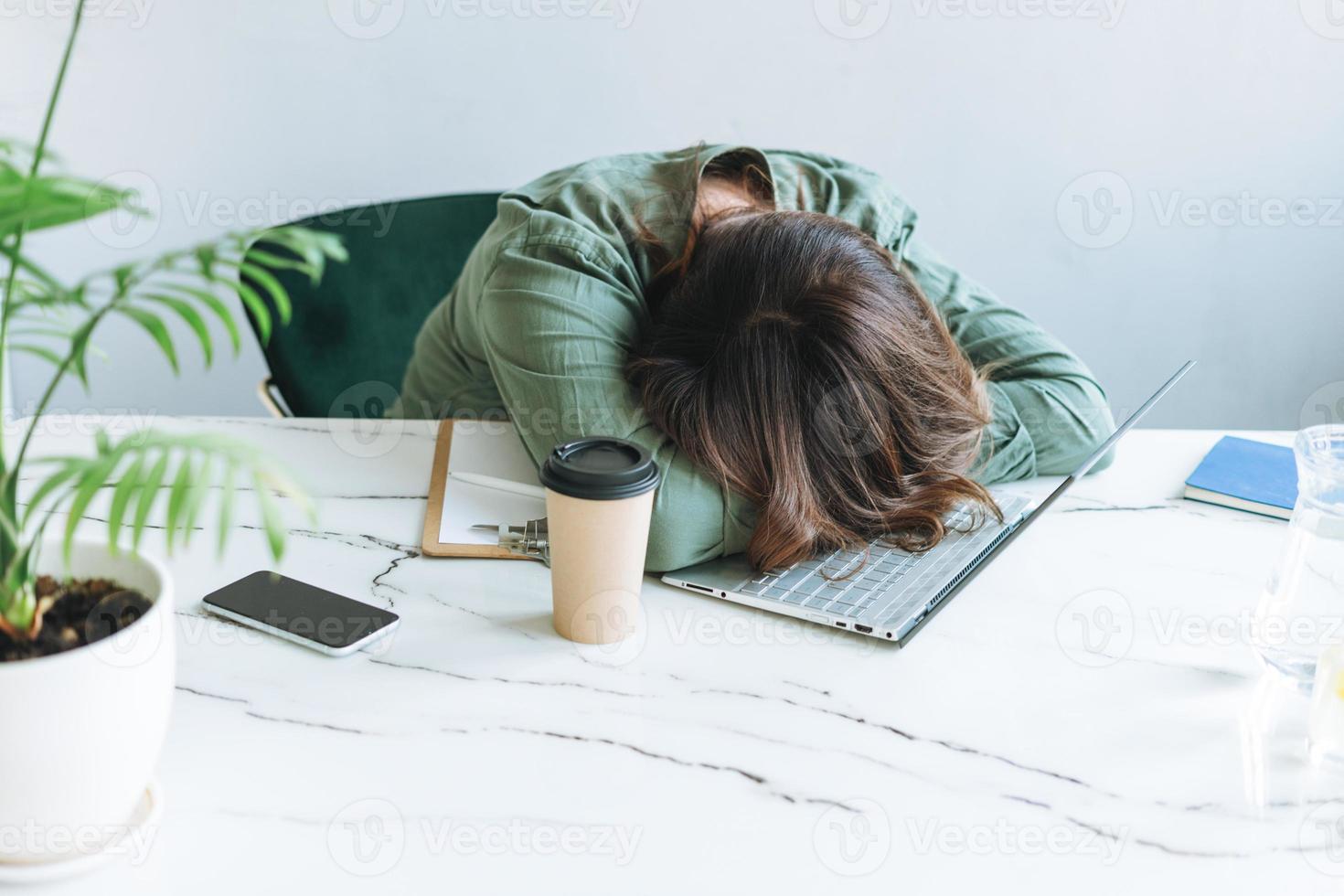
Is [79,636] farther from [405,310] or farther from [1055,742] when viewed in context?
[405,310]

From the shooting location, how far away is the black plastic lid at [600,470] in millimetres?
841

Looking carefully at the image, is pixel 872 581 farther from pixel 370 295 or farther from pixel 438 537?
pixel 370 295

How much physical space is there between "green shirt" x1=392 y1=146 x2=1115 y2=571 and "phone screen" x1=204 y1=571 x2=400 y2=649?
25 centimetres

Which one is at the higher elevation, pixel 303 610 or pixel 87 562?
pixel 87 562

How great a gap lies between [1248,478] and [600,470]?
2.51 feet

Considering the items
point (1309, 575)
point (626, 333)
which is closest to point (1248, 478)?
point (1309, 575)

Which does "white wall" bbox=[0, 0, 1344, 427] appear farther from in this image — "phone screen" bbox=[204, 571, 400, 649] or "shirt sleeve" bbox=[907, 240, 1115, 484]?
"phone screen" bbox=[204, 571, 400, 649]

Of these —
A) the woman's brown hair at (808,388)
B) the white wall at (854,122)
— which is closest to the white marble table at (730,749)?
the woman's brown hair at (808,388)

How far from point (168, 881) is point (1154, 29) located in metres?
2.22

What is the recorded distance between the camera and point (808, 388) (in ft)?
3.44

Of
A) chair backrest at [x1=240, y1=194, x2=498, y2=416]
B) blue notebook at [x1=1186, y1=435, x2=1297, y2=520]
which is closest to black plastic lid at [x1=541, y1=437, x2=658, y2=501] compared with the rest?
blue notebook at [x1=1186, y1=435, x2=1297, y2=520]

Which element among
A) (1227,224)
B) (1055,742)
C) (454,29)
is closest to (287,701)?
(1055,742)

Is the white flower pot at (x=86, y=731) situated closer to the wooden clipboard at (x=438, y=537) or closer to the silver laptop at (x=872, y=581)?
the wooden clipboard at (x=438, y=537)

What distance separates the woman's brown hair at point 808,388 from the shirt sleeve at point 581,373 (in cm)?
2
